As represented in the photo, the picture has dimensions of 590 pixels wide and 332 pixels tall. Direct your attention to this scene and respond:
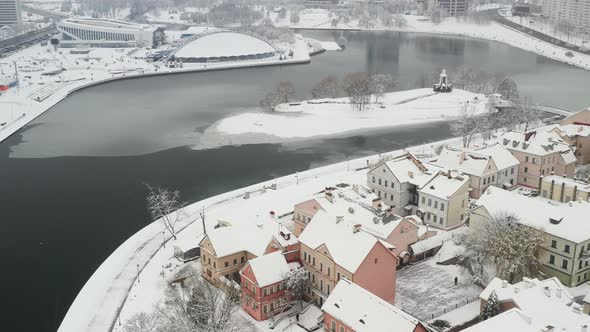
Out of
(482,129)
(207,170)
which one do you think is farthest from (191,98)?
(482,129)

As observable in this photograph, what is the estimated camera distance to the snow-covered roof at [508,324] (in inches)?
788

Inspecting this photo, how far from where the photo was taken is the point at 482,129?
51438 millimetres

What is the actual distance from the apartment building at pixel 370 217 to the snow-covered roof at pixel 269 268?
3.81 m

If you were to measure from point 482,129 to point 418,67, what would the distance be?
44441mm

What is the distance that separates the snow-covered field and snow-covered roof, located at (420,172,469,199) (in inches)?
858

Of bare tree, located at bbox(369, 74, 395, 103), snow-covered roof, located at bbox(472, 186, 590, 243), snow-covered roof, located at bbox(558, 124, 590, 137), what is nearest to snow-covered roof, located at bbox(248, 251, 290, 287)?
snow-covered roof, located at bbox(472, 186, 590, 243)

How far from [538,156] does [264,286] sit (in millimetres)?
22518

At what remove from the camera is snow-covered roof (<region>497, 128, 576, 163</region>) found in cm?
3956

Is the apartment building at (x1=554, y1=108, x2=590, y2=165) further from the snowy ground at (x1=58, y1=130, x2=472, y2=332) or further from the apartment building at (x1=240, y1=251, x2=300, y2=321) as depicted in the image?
the apartment building at (x1=240, y1=251, x2=300, y2=321)

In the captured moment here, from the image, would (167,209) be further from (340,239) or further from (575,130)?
(575,130)

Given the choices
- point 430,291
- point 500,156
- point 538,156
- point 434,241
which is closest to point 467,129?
point 538,156

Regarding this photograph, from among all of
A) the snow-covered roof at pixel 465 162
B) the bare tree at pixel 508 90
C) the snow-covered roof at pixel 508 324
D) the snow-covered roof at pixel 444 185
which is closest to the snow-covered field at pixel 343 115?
the bare tree at pixel 508 90

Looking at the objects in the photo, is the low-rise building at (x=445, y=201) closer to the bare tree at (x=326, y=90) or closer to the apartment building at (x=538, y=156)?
the apartment building at (x=538, y=156)

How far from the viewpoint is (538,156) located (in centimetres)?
3906
